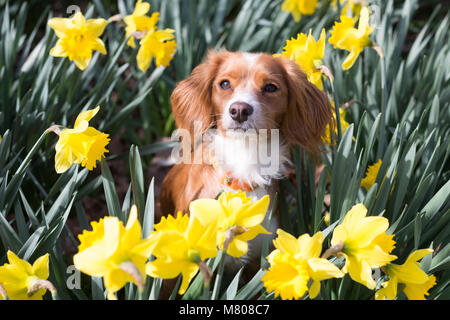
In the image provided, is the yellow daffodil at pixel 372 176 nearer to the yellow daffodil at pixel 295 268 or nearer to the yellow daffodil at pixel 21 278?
the yellow daffodil at pixel 295 268

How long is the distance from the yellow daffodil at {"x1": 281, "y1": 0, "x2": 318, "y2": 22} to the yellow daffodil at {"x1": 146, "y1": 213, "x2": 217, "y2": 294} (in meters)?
1.88

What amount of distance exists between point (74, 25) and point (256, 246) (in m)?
1.03

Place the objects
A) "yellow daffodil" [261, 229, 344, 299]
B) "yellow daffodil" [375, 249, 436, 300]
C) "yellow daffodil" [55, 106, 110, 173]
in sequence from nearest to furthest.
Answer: "yellow daffodil" [261, 229, 344, 299] < "yellow daffodil" [375, 249, 436, 300] < "yellow daffodil" [55, 106, 110, 173]

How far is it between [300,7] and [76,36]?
1267mm

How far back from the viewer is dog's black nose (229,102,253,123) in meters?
1.57

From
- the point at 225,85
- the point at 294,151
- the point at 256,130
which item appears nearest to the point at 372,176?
the point at 294,151

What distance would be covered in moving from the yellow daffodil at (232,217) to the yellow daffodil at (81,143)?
42cm

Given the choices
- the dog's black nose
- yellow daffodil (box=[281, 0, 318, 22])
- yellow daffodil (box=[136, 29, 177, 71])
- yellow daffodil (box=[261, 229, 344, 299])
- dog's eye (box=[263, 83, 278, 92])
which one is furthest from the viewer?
yellow daffodil (box=[281, 0, 318, 22])

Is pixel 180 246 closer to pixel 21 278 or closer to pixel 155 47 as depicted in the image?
pixel 21 278

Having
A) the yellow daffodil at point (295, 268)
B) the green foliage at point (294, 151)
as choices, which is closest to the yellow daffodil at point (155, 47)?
the green foliage at point (294, 151)

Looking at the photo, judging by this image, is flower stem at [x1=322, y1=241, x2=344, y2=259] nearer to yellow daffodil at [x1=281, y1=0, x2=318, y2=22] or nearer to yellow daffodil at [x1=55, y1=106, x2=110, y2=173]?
yellow daffodil at [x1=55, y1=106, x2=110, y2=173]

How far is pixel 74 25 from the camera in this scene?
1807 mm

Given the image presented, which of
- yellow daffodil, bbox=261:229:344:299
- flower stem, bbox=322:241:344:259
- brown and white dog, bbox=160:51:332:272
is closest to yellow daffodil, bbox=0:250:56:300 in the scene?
yellow daffodil, bbox=261:229:344:299
